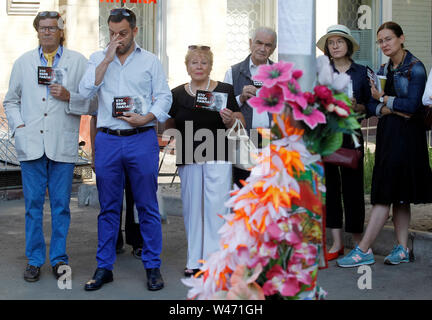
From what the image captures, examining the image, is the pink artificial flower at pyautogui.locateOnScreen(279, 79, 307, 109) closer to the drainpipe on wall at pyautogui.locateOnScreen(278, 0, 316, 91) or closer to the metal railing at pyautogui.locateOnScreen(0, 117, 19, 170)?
the drainpipe on wall at pyautogui.locateOnScreen(278, 0, 316, 91)

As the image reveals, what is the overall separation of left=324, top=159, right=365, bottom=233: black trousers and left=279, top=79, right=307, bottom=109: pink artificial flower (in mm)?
2938

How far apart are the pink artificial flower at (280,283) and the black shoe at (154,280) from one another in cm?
213

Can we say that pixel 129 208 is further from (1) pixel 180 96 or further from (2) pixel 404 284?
(2) pixel 404 284

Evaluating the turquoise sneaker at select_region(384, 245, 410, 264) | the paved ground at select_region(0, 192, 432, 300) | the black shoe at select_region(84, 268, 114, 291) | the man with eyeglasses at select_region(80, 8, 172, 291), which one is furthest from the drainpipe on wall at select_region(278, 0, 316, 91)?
the turquoise sneaker at select_region(384, 245, 410, 264)

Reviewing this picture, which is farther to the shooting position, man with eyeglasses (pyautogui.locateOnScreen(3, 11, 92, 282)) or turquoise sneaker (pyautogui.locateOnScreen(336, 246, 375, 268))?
turquoise sneaker (pyautogui.locateOnScreen(336, 246, 375, 268))

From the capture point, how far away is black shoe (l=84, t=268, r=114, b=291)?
574 cm

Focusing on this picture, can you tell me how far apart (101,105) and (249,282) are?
2575 millimetres

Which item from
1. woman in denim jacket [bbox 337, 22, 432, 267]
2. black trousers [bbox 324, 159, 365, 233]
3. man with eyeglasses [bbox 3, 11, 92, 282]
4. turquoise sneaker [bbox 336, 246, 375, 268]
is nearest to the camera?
man with eyeglasses [bbox 3, 11, 92, 282]

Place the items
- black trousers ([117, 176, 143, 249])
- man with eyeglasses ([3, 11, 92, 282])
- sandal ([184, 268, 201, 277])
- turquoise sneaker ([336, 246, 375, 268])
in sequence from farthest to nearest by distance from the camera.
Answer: black trousers ([117, 176, 143, 249]) < turquoise sneaker ([336, 246, 375, 268]) < sandal ([184, 268, 201, 277]) < man with eyeglasses ([3, 11, 92, 282])

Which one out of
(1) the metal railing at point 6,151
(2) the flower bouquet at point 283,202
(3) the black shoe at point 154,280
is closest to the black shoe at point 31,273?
(3) the black shoe at point 154,280

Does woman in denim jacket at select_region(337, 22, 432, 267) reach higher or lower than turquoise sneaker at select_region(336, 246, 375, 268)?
higher

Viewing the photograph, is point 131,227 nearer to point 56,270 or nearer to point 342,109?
point 56,270

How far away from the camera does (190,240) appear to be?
620 centimetres
